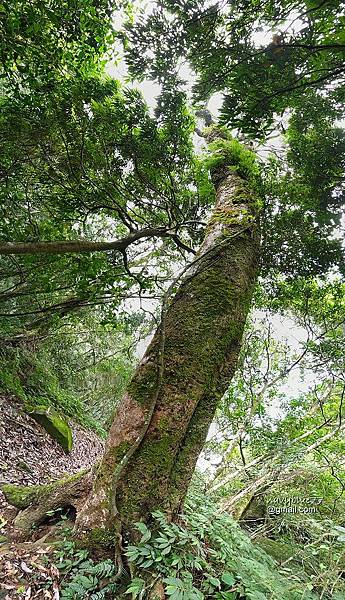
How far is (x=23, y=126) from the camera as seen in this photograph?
3.53m

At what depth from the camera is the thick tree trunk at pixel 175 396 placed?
2.30 meters

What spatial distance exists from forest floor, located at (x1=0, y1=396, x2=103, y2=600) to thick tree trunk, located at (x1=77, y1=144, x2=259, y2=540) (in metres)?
0.34

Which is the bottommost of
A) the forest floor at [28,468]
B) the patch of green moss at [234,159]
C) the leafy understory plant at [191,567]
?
the forest floor at [28,468]

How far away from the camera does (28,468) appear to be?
Result: 16.6 feet

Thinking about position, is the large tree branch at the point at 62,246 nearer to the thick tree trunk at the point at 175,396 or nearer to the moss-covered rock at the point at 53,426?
the thick tree trunk at the point at 175,396

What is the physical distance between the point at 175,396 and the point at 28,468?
3.66 meters

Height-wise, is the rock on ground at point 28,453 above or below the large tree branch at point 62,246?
below

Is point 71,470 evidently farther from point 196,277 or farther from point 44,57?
point 44,57

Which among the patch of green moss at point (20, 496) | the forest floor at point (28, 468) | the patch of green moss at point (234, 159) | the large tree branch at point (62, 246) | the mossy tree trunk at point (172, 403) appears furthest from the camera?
the patch of green moss at point (234, 159)

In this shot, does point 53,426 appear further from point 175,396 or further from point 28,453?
point 175,396

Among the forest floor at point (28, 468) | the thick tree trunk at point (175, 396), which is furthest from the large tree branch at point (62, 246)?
the forest floor at point (28, 468)

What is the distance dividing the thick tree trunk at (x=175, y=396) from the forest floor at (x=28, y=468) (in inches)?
13.3

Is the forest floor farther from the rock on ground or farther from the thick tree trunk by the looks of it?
the thick tree trunk

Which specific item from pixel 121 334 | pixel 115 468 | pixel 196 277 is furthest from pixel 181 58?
pixel 121 334
